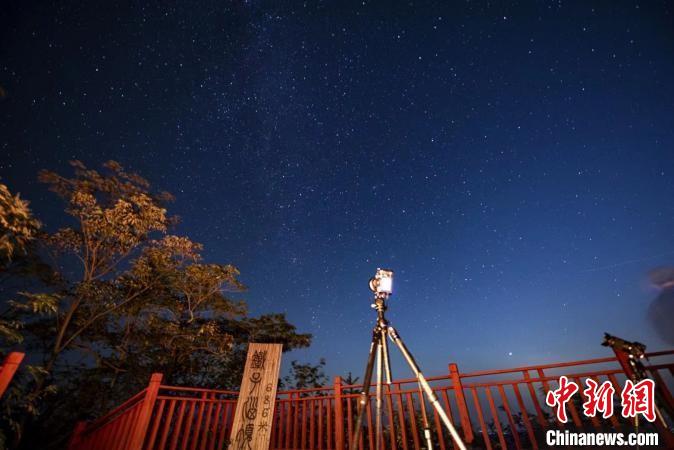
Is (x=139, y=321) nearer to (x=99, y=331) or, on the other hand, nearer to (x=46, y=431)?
(x=99, y=331)

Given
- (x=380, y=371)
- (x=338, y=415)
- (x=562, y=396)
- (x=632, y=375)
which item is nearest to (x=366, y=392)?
(x=380, y=371)

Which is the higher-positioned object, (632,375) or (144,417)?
(632,375)

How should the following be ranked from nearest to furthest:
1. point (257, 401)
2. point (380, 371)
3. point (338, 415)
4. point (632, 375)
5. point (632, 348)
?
point (380, 371) < point (632, 348) < point (632, 375) < point (257, 401) < point (338, 415)

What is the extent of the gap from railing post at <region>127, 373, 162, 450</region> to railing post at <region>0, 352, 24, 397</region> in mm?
1956

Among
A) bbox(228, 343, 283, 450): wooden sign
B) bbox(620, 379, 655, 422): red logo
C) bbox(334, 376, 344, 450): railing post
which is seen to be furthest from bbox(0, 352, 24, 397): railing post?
bbox(620, 379, 655, 422): red logo

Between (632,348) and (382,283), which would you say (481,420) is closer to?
(632,348)

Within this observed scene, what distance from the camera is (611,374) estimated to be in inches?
156

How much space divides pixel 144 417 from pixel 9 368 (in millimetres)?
2289

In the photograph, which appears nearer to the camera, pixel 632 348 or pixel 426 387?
pixel 426 387

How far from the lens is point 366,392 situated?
2.23 metres

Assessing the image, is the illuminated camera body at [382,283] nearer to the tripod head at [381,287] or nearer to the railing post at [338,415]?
the tripod head at [381,287]

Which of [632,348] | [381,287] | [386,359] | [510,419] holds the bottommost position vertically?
[510,419]

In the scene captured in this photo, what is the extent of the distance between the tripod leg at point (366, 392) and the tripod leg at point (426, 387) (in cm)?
15

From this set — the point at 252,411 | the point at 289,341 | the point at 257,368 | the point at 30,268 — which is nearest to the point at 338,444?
the point at 252,411
